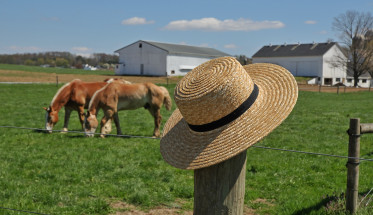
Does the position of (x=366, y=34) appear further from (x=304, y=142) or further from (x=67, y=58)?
(x=67, y=58)

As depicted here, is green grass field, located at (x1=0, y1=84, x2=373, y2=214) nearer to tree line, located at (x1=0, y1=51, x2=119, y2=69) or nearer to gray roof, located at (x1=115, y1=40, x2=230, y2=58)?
gray roof, located at (x1=115, y1=40, x2=230, y2=58)

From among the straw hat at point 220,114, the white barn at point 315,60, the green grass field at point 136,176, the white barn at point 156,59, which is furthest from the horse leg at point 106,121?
the white barn at point 315,60

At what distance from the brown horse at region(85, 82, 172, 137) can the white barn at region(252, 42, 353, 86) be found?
55.5 m

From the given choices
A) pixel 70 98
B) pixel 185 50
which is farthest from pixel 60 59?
pixel 70 98

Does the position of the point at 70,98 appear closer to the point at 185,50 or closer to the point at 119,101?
the point at 119,101

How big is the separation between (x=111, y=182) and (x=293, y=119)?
1027 cm

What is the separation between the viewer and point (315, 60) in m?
65.8

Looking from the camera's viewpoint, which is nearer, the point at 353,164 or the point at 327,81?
the point at 353,164

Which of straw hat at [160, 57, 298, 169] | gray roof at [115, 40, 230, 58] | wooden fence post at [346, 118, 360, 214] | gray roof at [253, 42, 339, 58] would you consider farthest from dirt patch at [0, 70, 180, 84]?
straw hat at [160, 57, 298, 169]

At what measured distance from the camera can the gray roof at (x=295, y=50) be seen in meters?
66.8

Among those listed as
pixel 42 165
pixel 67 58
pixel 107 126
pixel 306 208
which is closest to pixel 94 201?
pixel 42 165

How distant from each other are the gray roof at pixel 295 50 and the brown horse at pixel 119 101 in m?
59.6

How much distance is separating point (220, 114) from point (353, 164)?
262cm

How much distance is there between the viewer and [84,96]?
12.1 metres
